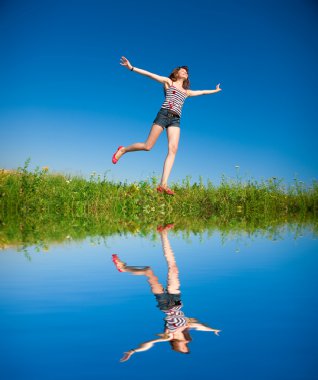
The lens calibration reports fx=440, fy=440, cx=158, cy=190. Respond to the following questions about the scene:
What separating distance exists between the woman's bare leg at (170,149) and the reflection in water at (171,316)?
4818mm

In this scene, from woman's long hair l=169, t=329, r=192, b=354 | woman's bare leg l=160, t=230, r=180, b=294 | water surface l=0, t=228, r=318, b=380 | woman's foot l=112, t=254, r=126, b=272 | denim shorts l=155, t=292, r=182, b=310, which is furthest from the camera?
woman's foot l=112, t=254, r=126, b=272

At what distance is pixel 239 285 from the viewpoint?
7.62ft

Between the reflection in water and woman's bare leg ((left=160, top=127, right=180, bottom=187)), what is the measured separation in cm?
482

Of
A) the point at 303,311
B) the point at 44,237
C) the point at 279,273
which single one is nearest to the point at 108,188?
the point at 44,237

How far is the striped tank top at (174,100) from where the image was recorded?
25.0 feet

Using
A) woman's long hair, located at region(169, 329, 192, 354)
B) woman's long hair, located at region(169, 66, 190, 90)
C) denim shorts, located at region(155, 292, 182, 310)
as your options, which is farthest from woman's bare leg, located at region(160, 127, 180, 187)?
woman's long hair, located at region(169, 329, 192, 354)

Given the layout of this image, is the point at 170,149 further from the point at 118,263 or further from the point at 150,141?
the point at 118,263

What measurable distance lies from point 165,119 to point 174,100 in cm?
37

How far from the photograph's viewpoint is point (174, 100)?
302 inches

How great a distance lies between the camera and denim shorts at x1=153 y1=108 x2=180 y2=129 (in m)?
7.64

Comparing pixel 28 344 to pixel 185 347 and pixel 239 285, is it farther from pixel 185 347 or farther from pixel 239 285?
pixel 239 285

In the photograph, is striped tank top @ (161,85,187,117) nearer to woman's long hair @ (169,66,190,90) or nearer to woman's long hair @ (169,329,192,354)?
woman's long hair @ (169,66,190,90)

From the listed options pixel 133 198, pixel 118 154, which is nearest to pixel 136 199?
pixel 133 198

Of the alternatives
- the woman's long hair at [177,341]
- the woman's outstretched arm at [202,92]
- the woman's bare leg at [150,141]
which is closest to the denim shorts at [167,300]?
the woman's long hair at [177,341]
